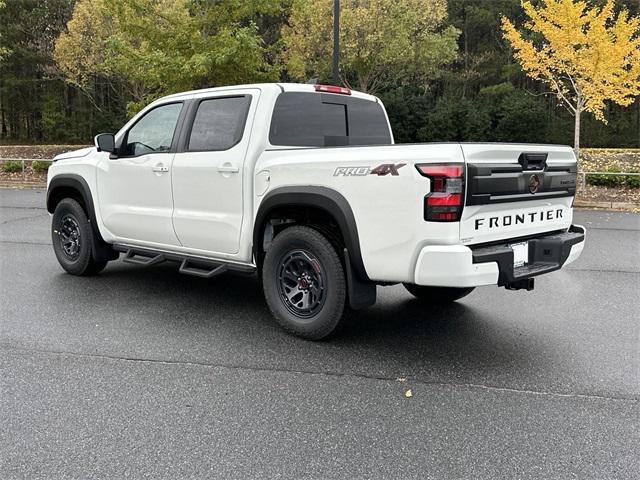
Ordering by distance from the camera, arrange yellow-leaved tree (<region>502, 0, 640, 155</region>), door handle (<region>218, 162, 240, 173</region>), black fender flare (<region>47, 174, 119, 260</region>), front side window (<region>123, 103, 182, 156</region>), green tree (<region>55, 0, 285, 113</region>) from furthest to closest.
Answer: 1. green tree (<region>55, 0, 285, 113</region>)
2. yellow-leaved tree (<region>502, 0, 640, 155</region>)
3. black fender flare (<region>47, 174, 119, 260</region>)
4. front side window (<region>123, 103, 182, 156</region>)
5. door handle (<region>218, 162, 240, 173</region>)

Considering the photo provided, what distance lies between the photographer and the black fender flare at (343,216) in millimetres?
4191

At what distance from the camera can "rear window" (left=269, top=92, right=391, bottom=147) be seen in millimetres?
5039

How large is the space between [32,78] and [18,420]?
46.0 metres

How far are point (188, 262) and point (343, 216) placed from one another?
6.22 feet

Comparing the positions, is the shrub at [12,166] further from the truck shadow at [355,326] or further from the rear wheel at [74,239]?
the truck shadow at [355,326]

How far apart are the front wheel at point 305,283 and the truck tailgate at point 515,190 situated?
104 centimetres

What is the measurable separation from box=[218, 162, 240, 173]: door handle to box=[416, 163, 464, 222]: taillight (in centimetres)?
171

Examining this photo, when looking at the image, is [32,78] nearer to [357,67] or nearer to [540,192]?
[357,67]

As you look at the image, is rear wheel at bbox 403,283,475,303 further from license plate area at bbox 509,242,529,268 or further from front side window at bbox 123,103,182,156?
front side window at bbox 123,103,182,156

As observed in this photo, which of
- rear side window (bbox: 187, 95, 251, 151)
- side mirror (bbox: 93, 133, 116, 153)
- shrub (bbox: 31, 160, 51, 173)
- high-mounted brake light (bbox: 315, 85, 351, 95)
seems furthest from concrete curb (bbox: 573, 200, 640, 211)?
shrub (bbox: 31, 160, 51, 173)

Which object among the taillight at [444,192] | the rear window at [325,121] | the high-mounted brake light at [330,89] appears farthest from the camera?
the high-mounted brake light at [330,89]

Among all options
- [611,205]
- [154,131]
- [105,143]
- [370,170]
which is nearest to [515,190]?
[370,170]

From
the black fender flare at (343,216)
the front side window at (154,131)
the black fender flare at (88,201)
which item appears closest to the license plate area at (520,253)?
the black fender flare at (343,216)

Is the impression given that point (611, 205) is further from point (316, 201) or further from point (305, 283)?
point (316, 201)
